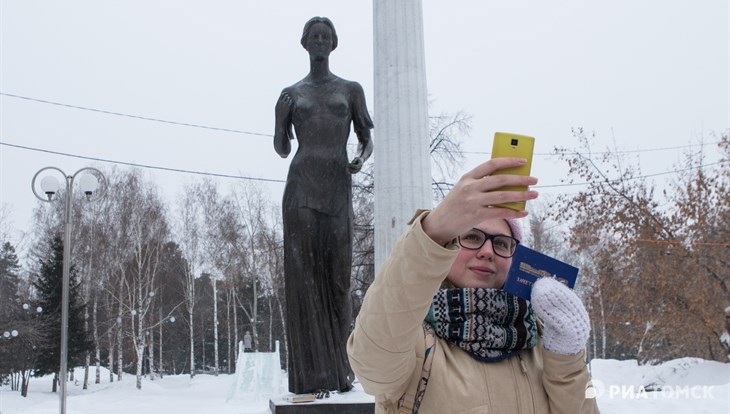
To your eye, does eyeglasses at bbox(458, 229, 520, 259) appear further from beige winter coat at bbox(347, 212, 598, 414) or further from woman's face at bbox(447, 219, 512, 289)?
beige winter coat at bbox(347, 212, 598, 414)

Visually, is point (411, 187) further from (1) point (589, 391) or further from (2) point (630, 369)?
(2) point (630, 369)

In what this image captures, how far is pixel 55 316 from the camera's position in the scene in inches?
1112

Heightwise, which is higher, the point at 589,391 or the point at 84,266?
the point at 84,266

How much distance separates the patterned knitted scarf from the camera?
1537 mm

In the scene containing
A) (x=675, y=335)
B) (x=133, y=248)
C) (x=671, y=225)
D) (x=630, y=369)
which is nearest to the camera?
(x=671, y=225)

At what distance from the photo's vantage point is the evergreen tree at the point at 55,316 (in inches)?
1069

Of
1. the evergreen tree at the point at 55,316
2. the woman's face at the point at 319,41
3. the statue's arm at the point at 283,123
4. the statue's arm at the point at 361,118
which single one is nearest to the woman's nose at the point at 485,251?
the statue's arm at the point at 361,118

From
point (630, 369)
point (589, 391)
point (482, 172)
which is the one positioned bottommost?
point (630, 369)


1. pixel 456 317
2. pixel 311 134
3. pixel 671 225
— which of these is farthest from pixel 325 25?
pixel 671 225

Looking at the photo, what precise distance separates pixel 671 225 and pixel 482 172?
16360mm

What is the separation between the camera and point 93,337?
29.7 metres

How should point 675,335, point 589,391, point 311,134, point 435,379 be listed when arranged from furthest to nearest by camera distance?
point 675,335, point 311,134, point 589,391, point 435,379

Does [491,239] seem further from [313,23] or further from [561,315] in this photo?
[313,23]

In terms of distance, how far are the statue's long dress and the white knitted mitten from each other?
3.24 m
